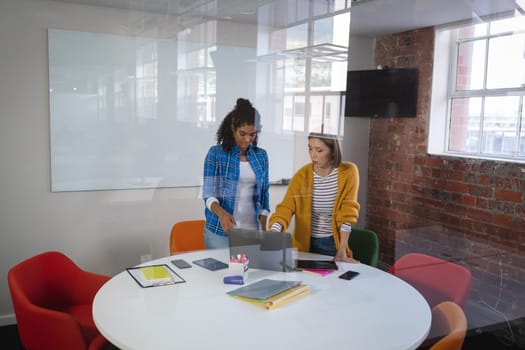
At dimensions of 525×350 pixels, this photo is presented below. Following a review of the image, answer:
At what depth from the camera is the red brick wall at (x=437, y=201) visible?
8.34 feet

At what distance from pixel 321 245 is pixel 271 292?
0.91m

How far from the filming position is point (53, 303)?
7.68 feet

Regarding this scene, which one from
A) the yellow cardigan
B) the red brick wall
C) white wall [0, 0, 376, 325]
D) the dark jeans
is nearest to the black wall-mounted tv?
the red brick wall

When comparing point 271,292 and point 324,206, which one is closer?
point 271,292

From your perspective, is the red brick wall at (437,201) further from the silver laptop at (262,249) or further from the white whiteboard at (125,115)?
the silver laptop at (262,249)

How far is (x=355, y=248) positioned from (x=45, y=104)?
7.10 feet

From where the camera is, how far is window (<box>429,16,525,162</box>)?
8.16ft

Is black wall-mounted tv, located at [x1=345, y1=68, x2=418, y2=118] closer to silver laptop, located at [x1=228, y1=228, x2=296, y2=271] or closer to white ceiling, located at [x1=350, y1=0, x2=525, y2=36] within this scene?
white ceiling, located at [x1=350, y1=0, x2=525, y2=36]

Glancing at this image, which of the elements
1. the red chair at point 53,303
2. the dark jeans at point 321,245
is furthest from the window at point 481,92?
the red chair at point 53,303

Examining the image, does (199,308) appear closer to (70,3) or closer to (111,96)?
(111,96)

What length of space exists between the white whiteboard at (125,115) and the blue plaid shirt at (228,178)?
0.21ft

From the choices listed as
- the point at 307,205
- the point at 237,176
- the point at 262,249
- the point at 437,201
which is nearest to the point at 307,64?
the point at 237,176

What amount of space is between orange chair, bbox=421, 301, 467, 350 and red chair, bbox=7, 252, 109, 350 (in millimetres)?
1370

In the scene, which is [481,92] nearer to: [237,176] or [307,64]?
[307,64]
